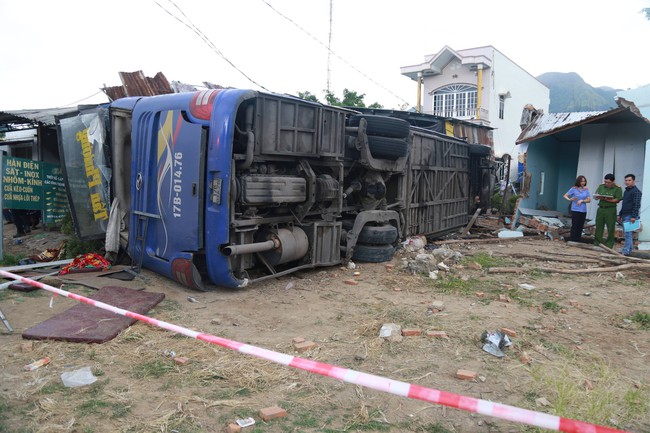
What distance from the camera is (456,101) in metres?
26.1

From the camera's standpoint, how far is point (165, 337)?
13.7 ft

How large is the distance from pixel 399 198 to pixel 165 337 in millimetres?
5508

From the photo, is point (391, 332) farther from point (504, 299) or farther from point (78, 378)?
point (78, 378)

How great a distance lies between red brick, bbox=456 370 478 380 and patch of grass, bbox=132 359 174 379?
2.18 metres

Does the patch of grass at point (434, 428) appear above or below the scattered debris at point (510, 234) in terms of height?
below

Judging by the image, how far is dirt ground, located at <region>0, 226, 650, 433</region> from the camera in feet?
9.39

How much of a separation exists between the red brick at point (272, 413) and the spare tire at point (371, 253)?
5012mm

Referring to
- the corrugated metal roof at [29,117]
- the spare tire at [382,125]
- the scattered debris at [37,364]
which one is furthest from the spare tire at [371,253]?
the corrugated metal roof at [29,117]

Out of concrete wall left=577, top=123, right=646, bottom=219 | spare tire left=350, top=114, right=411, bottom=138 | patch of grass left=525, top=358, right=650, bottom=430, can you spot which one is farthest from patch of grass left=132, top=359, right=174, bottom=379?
concrete wall left=577, top=123, right=646, bottom=219

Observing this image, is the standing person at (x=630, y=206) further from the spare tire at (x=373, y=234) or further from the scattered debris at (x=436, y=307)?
the scattered debris at (x=436, y=307)

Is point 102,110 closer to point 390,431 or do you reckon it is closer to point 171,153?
point 171,153

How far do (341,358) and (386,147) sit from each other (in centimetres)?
445

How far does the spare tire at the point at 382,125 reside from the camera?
743cm

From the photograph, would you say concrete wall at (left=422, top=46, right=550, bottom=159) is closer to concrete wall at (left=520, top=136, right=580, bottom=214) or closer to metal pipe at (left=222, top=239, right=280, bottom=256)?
concrete wall at (left=520, top=136, right=580, bottom=214)
